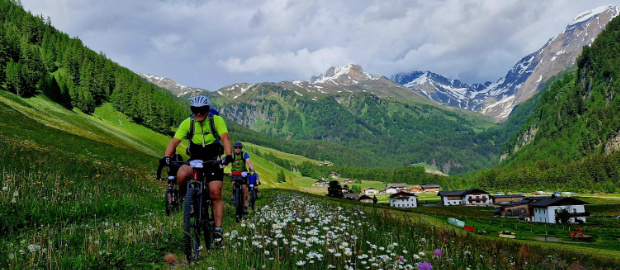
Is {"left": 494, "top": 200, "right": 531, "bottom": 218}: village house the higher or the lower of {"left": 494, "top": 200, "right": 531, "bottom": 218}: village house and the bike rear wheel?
the lower

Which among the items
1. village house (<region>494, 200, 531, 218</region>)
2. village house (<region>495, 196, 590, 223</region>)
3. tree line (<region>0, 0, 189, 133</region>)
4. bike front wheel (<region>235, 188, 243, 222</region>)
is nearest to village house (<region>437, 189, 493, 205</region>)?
village house (<region>494, 200, 531, 218</region>)

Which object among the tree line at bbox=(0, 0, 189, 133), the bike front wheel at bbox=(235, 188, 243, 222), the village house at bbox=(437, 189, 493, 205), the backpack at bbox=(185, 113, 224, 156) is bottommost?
the village house at bbox=(437, 189, 493, 205)

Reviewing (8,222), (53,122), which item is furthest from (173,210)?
(53,122)


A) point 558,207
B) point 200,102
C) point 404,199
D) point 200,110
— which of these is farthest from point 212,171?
point 404,199

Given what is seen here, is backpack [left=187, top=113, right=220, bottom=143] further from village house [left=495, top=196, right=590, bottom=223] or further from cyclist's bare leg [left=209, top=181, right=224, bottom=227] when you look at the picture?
village house [left=495, top=196, right=590, bottom=223]

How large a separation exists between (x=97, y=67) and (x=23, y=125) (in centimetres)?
11496

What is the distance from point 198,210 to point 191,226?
1.23ft

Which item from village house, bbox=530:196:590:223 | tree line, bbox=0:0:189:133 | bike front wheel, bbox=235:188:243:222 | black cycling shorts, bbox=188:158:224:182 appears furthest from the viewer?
tree line, bbox=0:0:189:133

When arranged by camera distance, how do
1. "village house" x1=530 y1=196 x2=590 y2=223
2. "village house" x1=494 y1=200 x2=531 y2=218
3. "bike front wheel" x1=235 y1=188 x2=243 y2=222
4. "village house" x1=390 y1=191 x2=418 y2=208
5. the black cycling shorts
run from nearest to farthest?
the black cycling shorts → "bike front wheel" x1=235 y1=188 x2=243 y2=222 → "village house" x1=530 y1=196 x2=590 y2=223 → "village house" x1=494 y1=200 x2=531 y2=218 → "village house" x1=390 y1=191 x2=418 y2=208

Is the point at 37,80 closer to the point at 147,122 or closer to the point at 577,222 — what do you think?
the point at 147,122

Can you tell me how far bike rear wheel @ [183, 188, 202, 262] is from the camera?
21.4 feet

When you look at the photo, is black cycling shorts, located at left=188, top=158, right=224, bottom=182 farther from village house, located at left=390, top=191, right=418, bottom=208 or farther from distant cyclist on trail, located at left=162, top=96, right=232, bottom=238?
village house, located at left=390, top=191, right=418, bottom=208

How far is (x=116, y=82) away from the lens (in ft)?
443

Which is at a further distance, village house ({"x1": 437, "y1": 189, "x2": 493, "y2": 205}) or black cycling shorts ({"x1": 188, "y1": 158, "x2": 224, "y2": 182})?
village house ({"x1": 437, "y1": 189, "x2": 493, "y2": 205})
